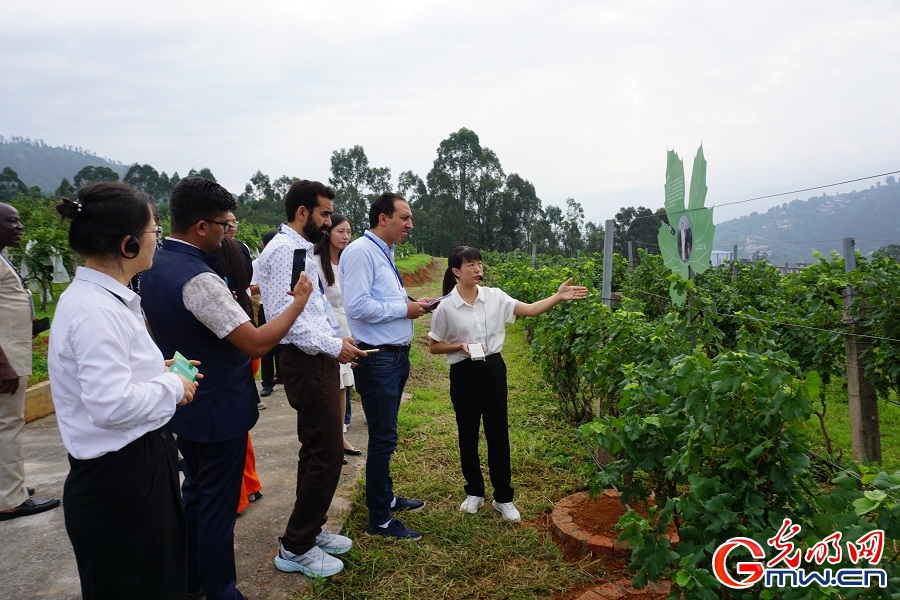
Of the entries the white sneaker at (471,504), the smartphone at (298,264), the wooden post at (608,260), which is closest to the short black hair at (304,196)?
the smartphone at (298,264)

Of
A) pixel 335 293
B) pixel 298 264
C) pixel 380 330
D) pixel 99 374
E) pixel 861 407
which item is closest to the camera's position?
pixel 99 374

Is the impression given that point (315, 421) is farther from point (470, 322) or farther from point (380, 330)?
point (470, 322)

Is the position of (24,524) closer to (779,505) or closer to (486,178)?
(779,505)

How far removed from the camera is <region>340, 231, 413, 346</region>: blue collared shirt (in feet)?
10.2

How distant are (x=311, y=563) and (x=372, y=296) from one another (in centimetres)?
137

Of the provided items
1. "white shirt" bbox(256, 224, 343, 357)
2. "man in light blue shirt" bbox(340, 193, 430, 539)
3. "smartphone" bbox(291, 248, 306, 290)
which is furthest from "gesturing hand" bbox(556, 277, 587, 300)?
"smartphone" bbox(291, 248, 306, 290)

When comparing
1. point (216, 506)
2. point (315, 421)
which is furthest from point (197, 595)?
point (315, 421)

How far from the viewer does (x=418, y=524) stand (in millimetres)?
3434

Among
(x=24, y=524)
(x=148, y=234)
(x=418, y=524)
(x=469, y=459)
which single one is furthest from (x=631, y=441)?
(x=24, y=524)

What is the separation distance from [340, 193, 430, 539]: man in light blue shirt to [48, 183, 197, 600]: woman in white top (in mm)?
1320

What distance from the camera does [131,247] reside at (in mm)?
1815

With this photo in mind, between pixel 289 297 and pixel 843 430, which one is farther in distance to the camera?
pixel 843 430

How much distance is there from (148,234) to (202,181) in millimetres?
478

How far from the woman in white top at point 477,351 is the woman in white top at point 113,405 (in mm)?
Result: 1781
